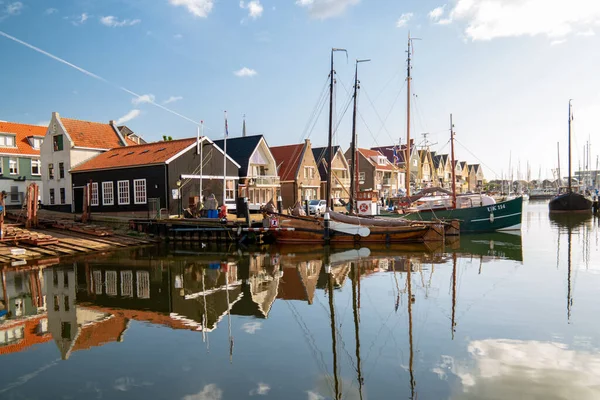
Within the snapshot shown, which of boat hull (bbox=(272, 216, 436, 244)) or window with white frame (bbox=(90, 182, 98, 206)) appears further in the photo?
window with white frame (bbox=(90, 182, 98, 206))

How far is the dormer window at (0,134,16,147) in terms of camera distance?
146ft

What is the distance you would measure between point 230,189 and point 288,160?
16.0 m

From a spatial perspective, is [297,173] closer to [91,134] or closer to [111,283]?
[91,134]

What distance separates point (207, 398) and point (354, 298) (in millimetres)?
7775

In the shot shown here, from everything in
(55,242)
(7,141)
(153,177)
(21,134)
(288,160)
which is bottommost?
(55,242)

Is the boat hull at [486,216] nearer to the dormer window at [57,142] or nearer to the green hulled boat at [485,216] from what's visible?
the green hulled boat at [485,216]

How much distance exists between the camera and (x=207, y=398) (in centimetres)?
769

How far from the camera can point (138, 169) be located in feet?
115

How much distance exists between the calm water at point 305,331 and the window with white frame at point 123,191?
49.5 feet

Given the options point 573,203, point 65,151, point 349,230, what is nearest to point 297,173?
point 65,151

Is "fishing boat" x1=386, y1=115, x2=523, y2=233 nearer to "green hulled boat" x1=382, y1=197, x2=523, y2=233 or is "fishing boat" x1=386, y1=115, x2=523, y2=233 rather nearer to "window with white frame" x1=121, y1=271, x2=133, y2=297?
"green hulled boat" x1=382, y1=197, x2=523, y2=233

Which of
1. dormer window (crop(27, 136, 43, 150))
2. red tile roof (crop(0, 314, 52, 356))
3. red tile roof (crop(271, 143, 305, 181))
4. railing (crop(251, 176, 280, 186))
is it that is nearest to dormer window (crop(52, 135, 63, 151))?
dormer window (crop(27, 136, 43, 150))

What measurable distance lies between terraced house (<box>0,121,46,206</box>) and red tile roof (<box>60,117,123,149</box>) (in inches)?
239

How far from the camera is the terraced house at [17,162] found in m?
44.1
